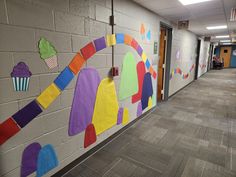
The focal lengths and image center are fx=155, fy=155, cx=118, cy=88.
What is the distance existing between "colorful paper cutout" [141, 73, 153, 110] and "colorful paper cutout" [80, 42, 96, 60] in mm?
1678

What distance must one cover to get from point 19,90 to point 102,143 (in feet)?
Result: 4.98

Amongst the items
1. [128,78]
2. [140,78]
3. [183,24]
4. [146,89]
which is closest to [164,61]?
[183,24]

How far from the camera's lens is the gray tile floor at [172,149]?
195 centimetres

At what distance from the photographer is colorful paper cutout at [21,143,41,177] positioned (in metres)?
1.50

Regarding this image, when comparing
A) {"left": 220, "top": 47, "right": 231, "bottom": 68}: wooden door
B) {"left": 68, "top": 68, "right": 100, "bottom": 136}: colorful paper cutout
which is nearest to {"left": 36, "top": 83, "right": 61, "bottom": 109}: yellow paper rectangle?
{"left": 68, "top": 68, "right": 100, "bottom": 136}: colorful paper cutout

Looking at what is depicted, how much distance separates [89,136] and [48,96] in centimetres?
89

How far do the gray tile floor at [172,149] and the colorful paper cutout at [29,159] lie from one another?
517mm

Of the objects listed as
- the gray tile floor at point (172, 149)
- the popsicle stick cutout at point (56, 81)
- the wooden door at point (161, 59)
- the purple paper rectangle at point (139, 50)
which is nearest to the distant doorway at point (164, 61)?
the wooden door at point (161, 59)

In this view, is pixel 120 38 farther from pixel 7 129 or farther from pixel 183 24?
pixel 183 24

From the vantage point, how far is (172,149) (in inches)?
94.7

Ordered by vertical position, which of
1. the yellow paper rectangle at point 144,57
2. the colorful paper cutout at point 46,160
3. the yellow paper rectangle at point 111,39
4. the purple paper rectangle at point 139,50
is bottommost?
the colorful paper cutout at point 46,160

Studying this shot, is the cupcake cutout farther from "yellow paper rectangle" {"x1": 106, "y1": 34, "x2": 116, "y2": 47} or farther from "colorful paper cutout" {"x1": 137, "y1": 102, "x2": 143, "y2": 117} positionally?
"colorful paper cutout" {"x1": 137, "y1": 102, "x2": 143, "y2": 117}

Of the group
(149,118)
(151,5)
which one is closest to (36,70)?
(151,5)

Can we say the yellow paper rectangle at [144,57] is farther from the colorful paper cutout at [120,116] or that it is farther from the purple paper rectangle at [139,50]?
the colorful paper cutout at [120,116]
